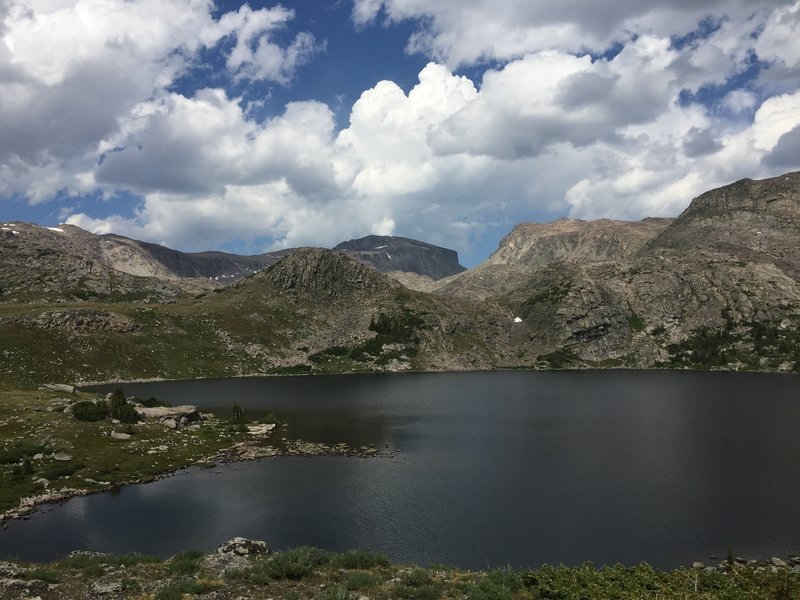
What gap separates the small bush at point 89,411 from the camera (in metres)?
80.9

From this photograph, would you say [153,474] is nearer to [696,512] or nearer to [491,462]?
[491,462]

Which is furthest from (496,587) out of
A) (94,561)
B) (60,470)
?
(60,470)

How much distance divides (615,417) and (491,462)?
49.8 metres

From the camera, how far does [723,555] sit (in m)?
44.2

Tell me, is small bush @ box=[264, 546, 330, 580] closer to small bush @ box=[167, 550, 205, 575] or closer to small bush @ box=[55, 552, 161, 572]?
small bush @ box=[167, 550, 205, 575]

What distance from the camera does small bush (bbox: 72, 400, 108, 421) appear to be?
80.9m

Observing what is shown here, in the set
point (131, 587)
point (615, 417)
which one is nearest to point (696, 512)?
point (131, 587)

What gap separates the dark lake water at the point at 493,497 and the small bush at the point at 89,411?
76.1ft

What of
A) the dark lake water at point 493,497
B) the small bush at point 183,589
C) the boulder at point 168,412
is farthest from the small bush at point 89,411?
the small bush at point 183,589

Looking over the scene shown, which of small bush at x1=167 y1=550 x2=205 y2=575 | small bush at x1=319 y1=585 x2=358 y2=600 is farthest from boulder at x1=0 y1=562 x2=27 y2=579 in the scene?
small bush at x1=319 y1=585 x2=358 y2=600

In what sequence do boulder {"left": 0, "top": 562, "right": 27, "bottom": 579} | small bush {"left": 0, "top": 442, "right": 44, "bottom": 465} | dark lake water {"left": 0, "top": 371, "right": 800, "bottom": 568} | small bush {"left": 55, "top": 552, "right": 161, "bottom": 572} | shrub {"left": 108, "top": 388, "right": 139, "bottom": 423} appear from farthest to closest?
shrub {"left": 108, "top": 388, "right": 139, "bottom": 423}
small bush {"left": 0, "top": 442, "right": 44, "bottom": 465}
dark lake water {"left": 0, "top": 371, "right": 800, "bottom": 568}
small bush {"left": 55, "top": 552, "right": 161, "bottom": 572}
boulder {"left": 0, "top": 562, "right": 27, "bottom": 579}

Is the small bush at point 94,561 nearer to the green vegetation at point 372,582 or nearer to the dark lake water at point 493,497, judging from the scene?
the green vegetation at point 372,582

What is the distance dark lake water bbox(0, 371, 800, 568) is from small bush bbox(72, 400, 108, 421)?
2320cm

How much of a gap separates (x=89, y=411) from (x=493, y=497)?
211 feet
